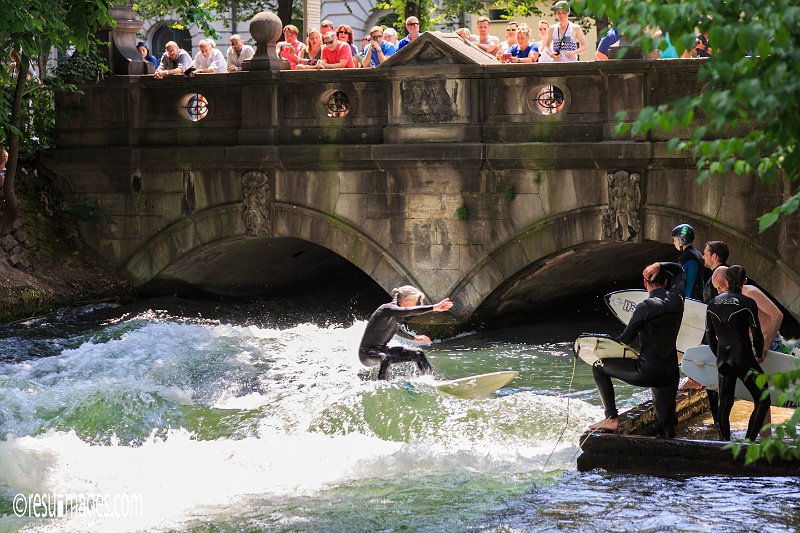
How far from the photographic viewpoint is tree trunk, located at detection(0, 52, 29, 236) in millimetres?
18781

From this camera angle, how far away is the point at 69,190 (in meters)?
20.6

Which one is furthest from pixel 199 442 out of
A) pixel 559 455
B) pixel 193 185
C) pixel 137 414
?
pixel 193 185

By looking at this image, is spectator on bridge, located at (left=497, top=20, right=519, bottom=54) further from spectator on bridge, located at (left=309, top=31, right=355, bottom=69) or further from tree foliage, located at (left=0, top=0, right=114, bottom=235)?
tree foliage, located at (left=0, top=0, right=114, bottom=235)

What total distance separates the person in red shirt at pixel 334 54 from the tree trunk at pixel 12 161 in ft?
13.7

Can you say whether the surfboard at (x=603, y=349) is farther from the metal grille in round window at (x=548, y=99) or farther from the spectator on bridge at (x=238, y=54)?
the spectator on bridge at (x=238, y=54)

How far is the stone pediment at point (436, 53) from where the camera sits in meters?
17.1

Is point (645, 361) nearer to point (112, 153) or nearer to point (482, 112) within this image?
point (482, 112)

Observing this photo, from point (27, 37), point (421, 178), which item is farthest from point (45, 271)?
point (421, 178)

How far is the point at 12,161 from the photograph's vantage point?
1934cm

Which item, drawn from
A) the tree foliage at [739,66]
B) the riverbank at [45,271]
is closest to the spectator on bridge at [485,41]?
the riverbank at [45,271]

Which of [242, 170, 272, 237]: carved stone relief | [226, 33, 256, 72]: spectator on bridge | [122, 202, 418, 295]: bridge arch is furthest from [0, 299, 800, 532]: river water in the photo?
[226, 33, 256, 72]: spectator on bridge

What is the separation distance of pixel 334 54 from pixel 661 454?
9.91m

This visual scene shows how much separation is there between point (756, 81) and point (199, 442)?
26.7 ft

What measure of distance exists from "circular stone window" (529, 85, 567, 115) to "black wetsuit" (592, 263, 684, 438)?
6.80 m
